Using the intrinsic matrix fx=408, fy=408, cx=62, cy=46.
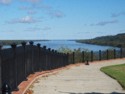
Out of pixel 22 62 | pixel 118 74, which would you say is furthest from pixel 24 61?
Answer: pixel 118 74

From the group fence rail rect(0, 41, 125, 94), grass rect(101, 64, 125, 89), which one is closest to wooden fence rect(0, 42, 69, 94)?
fence rail rect(0, 41, 125, 94)

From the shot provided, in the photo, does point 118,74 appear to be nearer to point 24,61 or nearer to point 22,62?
point 24,61

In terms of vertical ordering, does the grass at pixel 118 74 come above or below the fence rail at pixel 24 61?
below

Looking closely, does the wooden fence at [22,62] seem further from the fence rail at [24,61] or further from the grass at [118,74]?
the grass at [118,74]

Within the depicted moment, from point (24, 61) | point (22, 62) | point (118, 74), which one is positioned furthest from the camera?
point (118, 74)

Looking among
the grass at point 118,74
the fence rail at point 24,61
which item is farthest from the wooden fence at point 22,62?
the grass at point 118,74

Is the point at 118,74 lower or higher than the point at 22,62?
lower

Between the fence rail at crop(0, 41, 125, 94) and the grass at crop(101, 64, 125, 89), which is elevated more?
the fence rail at crop(0, 41, 125, 94)

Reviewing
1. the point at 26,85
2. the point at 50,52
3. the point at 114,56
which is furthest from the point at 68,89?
the point at 114,56

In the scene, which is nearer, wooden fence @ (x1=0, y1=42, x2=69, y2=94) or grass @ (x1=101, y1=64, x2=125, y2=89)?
wooden fence @ (x1=0, y1=42, x2=69, y2=94)

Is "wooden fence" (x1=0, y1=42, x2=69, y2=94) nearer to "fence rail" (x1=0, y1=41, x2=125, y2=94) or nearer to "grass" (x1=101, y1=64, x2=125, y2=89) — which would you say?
"fence rail" (x1=0, y1=41, x2=125, y2=94)

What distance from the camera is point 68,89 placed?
623 inches

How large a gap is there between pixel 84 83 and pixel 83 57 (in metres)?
19.9

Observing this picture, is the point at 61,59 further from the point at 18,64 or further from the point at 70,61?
the point at 18,64
